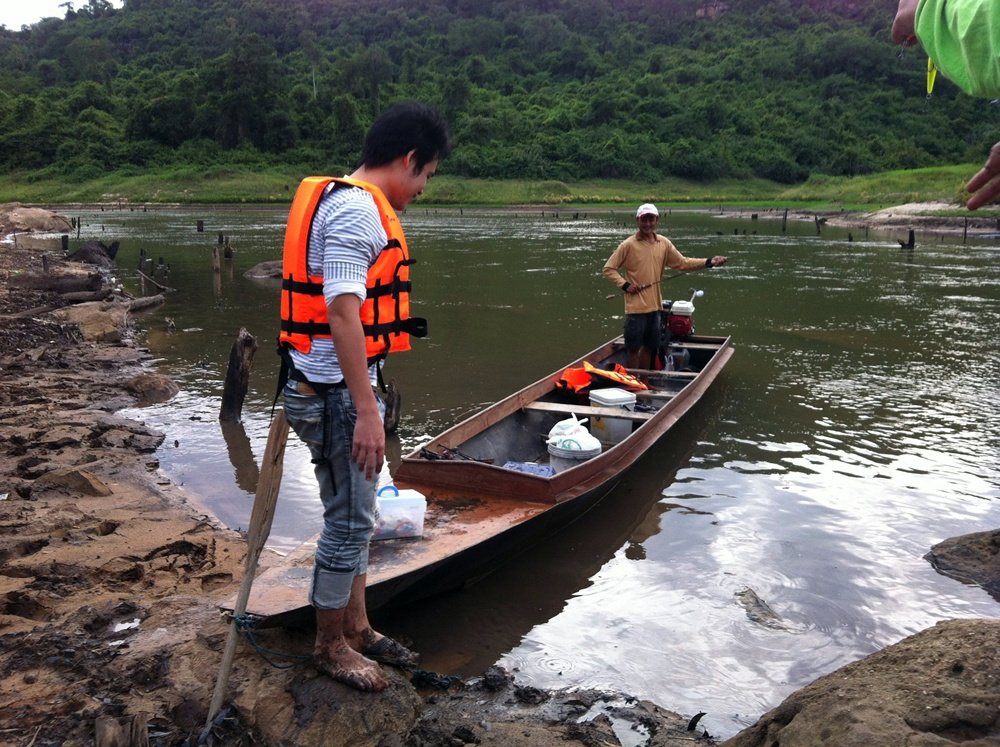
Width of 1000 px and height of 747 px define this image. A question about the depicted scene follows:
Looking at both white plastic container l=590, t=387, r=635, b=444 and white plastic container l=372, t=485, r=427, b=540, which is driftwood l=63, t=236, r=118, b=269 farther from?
white plastic container l=372, t=485, r=427, b=540

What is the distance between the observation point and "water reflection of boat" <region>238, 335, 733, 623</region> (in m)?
4.45

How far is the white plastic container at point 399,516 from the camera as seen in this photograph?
487cm

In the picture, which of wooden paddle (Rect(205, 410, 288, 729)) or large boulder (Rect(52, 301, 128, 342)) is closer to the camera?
wooden paddle (Rect(205, 410, 288, 729))

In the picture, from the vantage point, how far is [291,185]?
74062mm

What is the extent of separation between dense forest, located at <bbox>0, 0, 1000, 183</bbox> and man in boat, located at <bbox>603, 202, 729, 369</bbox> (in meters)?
62.8

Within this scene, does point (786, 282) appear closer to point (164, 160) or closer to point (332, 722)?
point (332, 722)

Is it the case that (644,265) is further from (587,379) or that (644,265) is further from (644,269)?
(587,379)

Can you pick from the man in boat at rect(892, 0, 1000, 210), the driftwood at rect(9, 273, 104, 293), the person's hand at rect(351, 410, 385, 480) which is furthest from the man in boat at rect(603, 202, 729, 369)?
the driftwood at rect(9, 273, 104, 293)

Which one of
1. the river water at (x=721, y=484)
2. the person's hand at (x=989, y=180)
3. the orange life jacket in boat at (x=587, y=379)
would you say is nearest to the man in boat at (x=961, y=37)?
the person's hand at (x=989, y=180)

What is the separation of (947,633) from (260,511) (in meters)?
2.80

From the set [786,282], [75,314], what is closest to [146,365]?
[75,314]

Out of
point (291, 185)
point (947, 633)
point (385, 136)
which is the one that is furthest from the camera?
point (291, 185)

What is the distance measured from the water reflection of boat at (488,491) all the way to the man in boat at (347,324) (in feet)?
1.70

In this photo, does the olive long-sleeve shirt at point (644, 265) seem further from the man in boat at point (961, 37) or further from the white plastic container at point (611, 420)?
the man in boat at point (961, 37)
